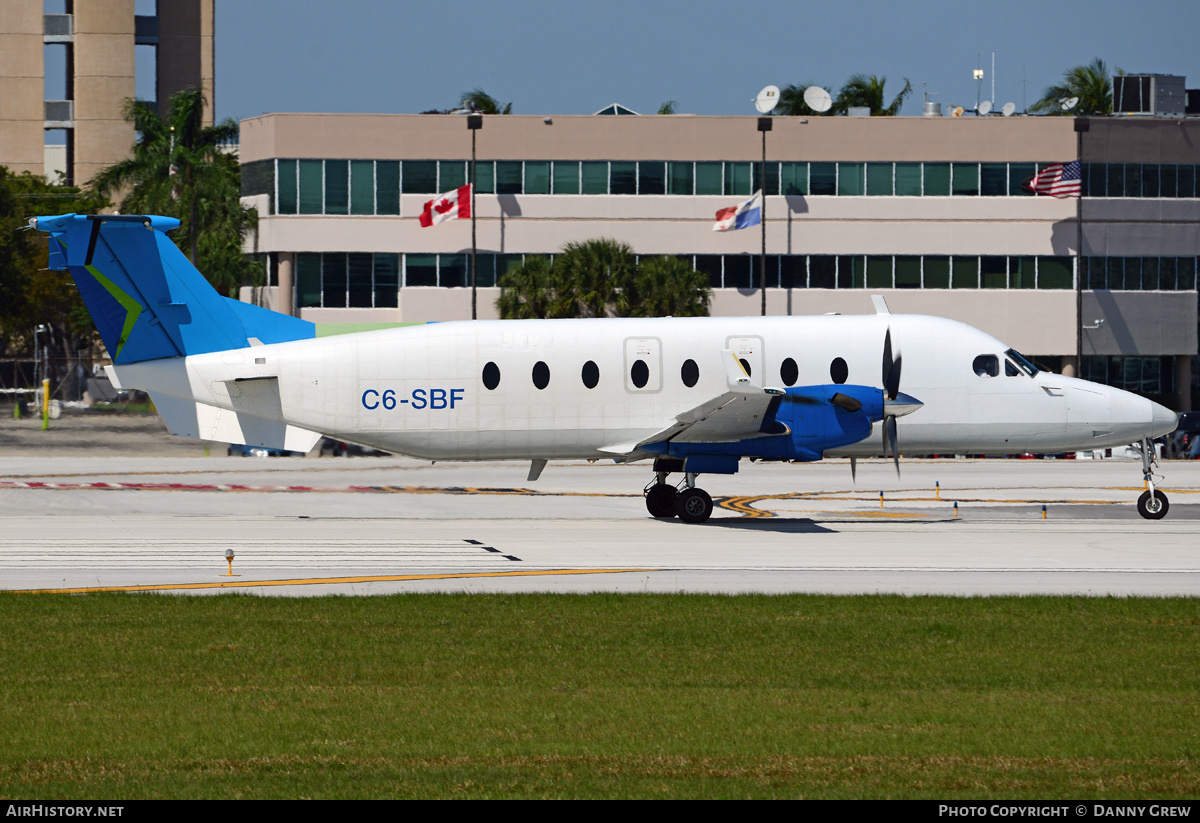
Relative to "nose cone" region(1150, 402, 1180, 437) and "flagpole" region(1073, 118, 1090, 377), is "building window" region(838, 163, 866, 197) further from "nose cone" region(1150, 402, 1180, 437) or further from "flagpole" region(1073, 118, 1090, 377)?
"nose cone" region(1150, 402, 1180, 437)

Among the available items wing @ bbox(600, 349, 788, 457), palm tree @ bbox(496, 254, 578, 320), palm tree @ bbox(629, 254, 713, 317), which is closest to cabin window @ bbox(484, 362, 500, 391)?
wing @ bbox(600, 349, 788, 457)

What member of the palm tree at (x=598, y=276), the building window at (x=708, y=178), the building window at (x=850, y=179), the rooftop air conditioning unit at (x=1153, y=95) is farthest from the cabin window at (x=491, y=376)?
the rooftop air conditioning unit at (x=1153, y=95)

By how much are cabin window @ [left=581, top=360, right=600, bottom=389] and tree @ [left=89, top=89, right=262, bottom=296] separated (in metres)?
49.0

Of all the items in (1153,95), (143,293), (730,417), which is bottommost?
(730,417)

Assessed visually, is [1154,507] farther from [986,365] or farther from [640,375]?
[640,375]

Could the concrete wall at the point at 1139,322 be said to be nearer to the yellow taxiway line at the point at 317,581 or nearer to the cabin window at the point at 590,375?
the cabin window at the point at 590,375

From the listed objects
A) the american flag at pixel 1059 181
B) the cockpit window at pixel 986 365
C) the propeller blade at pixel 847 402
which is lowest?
the propeller blade at pixel 847 402

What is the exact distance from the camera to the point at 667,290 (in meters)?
65.0

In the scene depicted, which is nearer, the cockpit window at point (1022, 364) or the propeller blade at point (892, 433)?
the propeller blade at point (892, 433)

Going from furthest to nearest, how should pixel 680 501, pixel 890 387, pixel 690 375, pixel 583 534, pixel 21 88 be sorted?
pixel 21 88, pixel 680 501, pixel 690 375, pixel 890 387, pixel 583 534

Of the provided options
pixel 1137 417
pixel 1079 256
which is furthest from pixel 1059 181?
pixel 1137 417

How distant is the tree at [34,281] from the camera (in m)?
83.6

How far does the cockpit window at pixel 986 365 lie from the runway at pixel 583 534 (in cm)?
305

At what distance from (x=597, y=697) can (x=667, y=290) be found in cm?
5384
